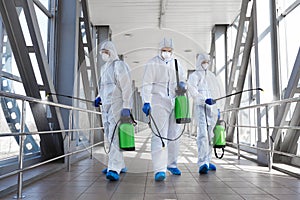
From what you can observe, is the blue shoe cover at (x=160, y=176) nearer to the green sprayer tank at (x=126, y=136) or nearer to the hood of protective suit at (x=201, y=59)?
the green sprayer tank at (x=126, y=136)

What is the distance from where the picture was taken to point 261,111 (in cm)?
394

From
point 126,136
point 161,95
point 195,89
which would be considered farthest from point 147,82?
point 195,89

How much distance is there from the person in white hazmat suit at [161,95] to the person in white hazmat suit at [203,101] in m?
0.35

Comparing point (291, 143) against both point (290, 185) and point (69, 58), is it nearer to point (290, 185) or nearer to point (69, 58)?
point (290, 185)

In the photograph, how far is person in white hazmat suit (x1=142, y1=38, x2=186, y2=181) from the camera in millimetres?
2742

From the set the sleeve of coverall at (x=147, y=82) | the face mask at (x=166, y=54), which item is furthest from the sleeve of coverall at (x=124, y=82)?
the face mask at (x=166, y=54)

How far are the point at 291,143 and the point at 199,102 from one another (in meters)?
1.24

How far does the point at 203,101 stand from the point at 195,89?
152mm

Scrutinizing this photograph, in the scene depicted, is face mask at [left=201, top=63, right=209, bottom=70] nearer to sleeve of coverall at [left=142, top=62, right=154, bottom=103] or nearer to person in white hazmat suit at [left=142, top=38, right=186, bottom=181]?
person in white hazmat suit at [left=142, top=38, right=186, bottom=181]

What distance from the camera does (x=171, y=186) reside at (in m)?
2.46

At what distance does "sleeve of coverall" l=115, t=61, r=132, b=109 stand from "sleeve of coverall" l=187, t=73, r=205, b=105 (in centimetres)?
71

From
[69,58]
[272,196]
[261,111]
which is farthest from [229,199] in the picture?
[69,58]

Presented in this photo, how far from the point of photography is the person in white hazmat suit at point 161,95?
2742 mm

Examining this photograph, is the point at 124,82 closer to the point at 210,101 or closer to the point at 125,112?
the point at 125,112
